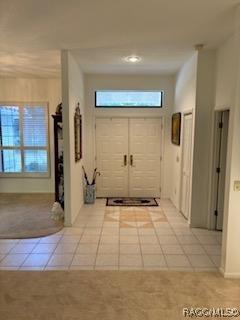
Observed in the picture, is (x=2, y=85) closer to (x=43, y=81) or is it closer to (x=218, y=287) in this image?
(x=43, y=81)

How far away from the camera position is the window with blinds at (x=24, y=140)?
6.39m

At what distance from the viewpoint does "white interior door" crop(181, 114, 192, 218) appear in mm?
4602

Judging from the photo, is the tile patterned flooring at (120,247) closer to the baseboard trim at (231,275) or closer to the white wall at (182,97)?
the baseboard trim at (231,275)

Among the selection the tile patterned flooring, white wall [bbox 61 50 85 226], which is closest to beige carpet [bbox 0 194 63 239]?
the tile patterned flooring

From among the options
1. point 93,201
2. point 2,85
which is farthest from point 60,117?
point 2,85

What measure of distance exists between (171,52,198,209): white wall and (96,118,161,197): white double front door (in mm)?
522

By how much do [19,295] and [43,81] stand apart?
16.5 feet

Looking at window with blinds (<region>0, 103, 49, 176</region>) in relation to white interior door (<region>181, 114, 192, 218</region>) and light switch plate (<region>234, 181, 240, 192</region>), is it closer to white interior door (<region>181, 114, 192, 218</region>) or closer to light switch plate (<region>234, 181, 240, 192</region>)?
white interior door (<region>181, 114, 192, 218</region>)

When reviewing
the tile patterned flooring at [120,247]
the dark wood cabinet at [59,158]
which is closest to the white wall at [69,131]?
the dark wood cabinet at [59,158]

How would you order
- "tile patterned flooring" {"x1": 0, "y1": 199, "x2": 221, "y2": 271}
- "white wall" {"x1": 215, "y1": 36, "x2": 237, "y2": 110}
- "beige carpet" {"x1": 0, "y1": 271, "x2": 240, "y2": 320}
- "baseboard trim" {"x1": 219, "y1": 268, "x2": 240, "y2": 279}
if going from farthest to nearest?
"white wall" {"x1": 215, "y1": 36, "x2": 237, "y2": 110}, "tile patterned flooring" {"x1": 0, "y1": 199, "x2": 221, "y2": 271}, "baseboard trim" {"x1": 219, "y1": 268, "x2": 240, "y2": 279}, "beige carpet" {"x1": 0, "y1": 271, "x2": 240, "y2": 320}

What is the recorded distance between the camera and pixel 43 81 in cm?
631

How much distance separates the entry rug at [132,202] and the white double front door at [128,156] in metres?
0.19

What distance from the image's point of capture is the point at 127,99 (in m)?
6.09

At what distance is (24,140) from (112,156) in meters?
2.25
